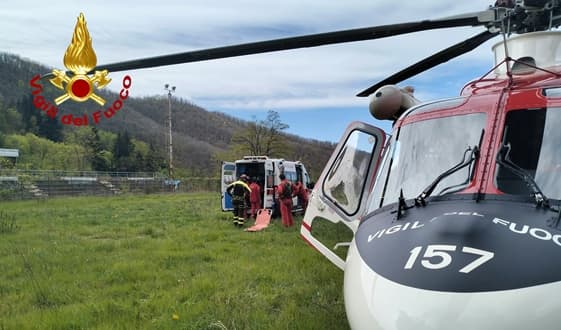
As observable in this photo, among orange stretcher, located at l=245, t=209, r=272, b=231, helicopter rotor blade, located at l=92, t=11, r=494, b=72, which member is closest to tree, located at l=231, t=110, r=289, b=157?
orange stretcher, located at l=245, t=209, r=272, b=231

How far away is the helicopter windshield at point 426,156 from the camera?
320 centimetres

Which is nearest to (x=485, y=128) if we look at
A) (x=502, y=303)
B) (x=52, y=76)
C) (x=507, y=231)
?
(x=507, y=231)

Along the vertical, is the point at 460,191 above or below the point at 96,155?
above

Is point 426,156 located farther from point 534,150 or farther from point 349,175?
point 349,175

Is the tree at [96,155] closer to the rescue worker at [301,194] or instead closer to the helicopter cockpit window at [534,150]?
the rescue worker at [301,194]

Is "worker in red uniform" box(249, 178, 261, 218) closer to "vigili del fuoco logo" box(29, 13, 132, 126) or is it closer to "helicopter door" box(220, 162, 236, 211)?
"helicopter door" box(220, 162, 236, 211)

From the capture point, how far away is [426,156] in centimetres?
336

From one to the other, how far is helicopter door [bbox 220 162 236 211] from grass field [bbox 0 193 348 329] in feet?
13.5

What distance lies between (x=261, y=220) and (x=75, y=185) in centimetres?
3137

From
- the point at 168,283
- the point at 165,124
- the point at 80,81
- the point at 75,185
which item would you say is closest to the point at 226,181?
the point at 168,283

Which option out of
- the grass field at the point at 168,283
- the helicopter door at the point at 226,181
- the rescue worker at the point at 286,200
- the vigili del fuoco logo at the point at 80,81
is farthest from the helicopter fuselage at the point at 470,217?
the helicopter door at the point at 226,181

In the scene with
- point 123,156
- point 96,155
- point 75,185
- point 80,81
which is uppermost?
point 80,81

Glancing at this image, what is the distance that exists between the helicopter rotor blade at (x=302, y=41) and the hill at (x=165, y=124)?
4617cm

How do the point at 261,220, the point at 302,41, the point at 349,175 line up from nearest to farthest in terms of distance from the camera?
the point at 302,41 → the point at 349,175 → the point at 261,220
